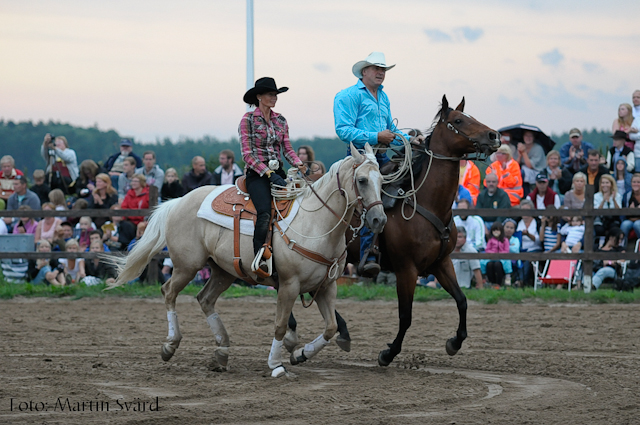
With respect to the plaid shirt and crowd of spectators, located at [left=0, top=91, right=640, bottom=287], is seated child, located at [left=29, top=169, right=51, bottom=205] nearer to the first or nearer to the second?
crowd of spectators, located at [left=0, top=91, right=640, bottom=287]

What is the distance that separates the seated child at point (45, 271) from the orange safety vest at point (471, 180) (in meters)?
7.36

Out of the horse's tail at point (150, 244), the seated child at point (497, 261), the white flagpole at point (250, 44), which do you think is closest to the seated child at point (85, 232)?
the white flagpole at point (250, 44)

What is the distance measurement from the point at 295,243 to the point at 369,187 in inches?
35.4

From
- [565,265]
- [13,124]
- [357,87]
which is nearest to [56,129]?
[13,124]

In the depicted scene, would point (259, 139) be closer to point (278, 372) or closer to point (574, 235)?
point (278, 372)

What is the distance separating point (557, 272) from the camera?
44.5 ft

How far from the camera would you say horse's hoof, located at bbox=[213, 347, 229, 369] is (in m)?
7.46

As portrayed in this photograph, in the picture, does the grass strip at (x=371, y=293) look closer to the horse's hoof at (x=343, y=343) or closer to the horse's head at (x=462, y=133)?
the horse's hoof at (x=343, y=343)

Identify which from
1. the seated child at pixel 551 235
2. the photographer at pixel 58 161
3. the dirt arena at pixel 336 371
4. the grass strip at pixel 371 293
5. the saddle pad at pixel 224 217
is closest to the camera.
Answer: the dirt arena at pixel 336 371

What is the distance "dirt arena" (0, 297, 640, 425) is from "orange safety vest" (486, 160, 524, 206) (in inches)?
118

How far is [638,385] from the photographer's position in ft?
21.7

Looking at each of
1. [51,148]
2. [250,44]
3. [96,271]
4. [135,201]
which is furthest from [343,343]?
[51,148]

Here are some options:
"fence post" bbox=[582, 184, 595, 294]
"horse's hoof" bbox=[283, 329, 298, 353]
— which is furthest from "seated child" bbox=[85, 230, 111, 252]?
"fence post" bbox=[582, 184, 595, 294]

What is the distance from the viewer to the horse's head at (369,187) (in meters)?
6.51
